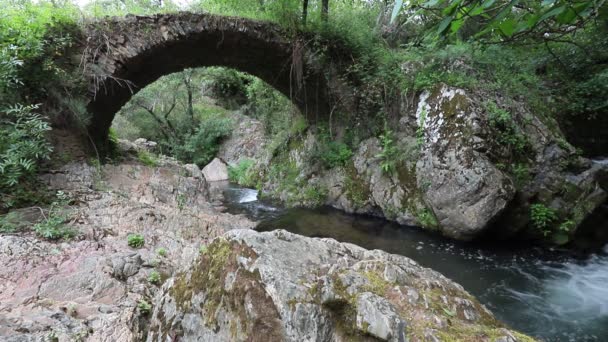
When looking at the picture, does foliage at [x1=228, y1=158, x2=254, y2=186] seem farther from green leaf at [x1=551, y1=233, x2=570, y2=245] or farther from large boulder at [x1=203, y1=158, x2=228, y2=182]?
green leaf at [x1=551, y1=233, x2=570, y2=245]

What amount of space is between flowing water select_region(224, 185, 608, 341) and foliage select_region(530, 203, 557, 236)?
15.1 inches

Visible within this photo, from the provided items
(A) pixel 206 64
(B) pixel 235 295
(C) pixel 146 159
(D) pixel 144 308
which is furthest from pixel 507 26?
(A) pixel 206 64

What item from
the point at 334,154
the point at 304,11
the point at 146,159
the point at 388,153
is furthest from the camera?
the point at 334,154

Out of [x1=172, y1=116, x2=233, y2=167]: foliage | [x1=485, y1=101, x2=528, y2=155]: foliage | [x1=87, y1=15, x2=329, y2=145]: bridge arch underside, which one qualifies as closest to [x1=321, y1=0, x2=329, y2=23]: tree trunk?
[x1=87, y1=15, x2=329, y2=145]: bridge arch underside

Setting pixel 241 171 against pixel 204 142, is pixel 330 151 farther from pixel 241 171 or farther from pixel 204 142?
pixel 204 142

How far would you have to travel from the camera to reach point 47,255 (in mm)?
3080

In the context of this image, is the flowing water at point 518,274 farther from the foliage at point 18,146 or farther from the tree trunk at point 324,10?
the tree trunk at point 324,10

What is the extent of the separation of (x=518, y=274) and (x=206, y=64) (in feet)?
24.7

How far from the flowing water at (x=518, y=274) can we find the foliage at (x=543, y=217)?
384 mm

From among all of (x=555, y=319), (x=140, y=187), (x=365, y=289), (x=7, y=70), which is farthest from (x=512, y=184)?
(x=7, y=70)

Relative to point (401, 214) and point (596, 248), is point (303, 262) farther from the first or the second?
point (596, 248)

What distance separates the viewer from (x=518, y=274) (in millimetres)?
4852

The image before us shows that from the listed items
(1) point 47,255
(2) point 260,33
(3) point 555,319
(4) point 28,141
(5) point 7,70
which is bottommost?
(3) point 555,319

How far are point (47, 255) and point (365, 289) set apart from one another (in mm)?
3140
